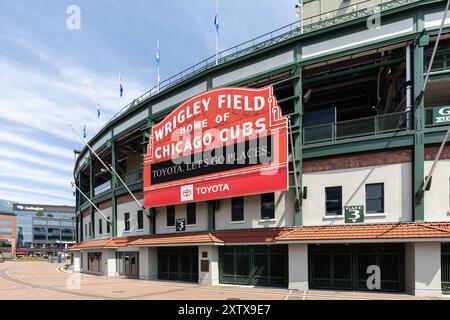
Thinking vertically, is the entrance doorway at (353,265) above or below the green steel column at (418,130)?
below

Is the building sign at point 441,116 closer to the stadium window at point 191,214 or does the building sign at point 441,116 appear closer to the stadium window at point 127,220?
the stadium window at point 191,214

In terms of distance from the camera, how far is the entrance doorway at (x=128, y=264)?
1163 inches

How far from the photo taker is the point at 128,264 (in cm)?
3061

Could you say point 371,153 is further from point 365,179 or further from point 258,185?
point 258,185

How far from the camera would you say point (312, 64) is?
20.8 meters

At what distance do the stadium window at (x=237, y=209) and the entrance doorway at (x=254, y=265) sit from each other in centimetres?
179

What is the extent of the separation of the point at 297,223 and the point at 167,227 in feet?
35.1

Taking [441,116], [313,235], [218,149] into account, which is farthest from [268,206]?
[441,116]

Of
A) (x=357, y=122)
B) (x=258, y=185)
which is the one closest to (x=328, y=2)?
(x=357, y=122)

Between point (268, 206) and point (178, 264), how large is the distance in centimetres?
883

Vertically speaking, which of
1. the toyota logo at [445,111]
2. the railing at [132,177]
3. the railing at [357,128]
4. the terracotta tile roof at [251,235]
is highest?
the toyota logo at [445,111]

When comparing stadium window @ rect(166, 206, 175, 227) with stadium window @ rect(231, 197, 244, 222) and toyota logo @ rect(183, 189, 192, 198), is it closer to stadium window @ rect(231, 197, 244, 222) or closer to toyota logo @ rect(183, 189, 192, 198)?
toyota logo @ rect(183, 189, 192, 198)

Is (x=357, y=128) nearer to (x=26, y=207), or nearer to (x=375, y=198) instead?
(x=375, y=198)

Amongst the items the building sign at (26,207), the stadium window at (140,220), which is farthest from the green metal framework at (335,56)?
the building sign at (26,207)
